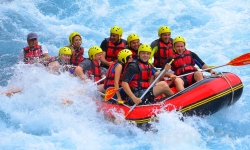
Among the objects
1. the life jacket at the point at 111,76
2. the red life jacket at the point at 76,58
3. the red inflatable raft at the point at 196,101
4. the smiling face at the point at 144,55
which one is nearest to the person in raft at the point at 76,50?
the red life jacket at the point at 76,58

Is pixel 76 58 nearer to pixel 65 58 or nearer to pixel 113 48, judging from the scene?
pixel 65 58

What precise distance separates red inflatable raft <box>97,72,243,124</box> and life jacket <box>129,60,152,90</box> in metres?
0.29

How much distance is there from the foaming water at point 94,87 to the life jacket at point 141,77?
0.53 m

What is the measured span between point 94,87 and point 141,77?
871mm

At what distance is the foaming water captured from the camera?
246 inches

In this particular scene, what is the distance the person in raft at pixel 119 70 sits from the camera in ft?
21.2

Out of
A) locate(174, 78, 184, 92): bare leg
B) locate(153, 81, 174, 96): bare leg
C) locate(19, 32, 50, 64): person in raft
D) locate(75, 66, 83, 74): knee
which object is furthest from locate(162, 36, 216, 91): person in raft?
locate(19, 32, 50, 64): person in raft

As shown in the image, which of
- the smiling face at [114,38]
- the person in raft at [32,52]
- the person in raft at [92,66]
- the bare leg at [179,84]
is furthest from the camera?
the person in raft at [32,52]

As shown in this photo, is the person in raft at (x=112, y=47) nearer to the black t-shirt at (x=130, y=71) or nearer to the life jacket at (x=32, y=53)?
the life jacket at (x=32, y=53)

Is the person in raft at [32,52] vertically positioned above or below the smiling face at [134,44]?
above

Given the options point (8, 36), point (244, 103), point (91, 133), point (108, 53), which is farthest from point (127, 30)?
point (91, 133)

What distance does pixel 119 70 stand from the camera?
21.2 ft

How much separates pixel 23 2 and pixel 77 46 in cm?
549

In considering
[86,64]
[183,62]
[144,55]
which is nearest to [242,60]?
[183,62]
